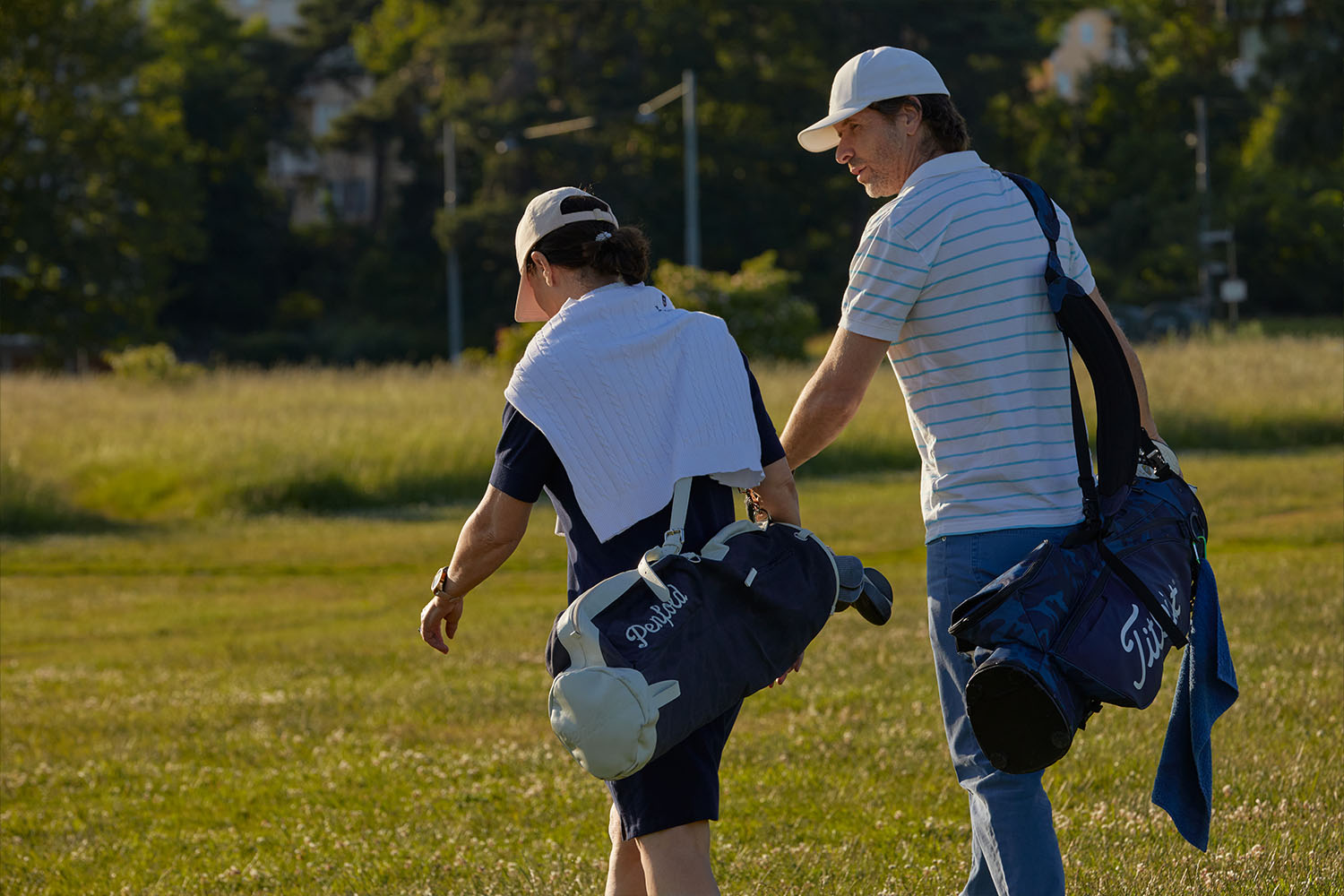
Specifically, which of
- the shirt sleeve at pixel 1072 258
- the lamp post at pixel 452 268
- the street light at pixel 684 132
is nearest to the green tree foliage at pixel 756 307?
the street light at pixel 684 132

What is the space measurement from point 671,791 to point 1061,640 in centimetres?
84

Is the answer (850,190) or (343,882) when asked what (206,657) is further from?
(850,190)

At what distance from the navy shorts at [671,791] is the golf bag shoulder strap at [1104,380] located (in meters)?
0.94

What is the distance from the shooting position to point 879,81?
352 centimetres

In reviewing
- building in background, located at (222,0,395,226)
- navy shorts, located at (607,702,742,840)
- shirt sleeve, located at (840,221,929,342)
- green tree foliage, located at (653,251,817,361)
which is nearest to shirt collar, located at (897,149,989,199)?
shirt sleeve, located at (840,221,929,342)

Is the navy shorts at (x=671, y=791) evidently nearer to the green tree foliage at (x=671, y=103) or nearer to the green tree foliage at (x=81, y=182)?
the green tree foliage at (x=81, y=182)

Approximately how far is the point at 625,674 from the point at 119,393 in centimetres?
2857

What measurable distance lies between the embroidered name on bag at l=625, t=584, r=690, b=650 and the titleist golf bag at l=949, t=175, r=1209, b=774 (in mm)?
573

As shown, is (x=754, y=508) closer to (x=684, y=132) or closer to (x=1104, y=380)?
(x=1104, y=380)

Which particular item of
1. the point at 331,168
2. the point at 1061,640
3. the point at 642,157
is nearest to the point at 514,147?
the point at 642,157

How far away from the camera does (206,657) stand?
10133mm

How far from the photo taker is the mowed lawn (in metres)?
5.03

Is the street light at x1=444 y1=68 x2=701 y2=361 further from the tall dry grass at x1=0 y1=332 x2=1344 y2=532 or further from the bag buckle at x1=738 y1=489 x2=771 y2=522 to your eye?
the bag buckle at x1=738 y1=489 x2=771 y2=522

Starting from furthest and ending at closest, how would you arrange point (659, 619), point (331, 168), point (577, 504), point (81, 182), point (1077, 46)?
point (1077, 46)
point (331, 168)
point (81, 182)
point (577, 504)
point (659, 619)
